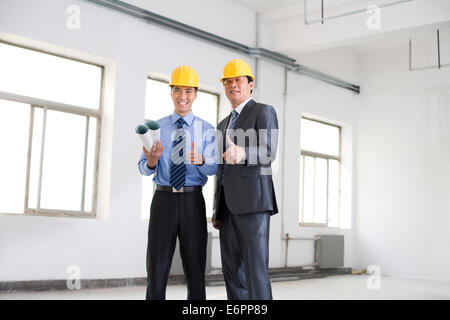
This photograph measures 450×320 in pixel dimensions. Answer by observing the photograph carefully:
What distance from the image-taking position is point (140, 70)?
6.26 m

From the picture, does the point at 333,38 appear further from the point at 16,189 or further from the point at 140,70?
the point at 16,189

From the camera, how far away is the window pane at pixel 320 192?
9172 millimetres

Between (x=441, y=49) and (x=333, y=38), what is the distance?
2.39 m

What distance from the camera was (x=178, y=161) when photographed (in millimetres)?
2848

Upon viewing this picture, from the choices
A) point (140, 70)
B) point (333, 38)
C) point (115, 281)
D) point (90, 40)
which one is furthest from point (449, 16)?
point (115, 281)

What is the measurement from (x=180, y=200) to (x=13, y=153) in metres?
3.21

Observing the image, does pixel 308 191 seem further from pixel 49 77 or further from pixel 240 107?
pixel 240 107

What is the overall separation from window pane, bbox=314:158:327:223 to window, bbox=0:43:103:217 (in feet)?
14.1

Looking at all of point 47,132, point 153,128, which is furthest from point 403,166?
point 153,128

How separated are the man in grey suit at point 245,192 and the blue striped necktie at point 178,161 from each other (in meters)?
0.20

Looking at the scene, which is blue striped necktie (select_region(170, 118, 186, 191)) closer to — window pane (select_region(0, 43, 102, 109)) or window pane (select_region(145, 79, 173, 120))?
window pane (select_region(0, 43, 102, 109))

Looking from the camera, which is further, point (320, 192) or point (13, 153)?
point (320, 192)

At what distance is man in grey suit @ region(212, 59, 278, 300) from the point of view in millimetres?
2678

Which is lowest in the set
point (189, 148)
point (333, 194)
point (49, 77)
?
point (189, 148)
